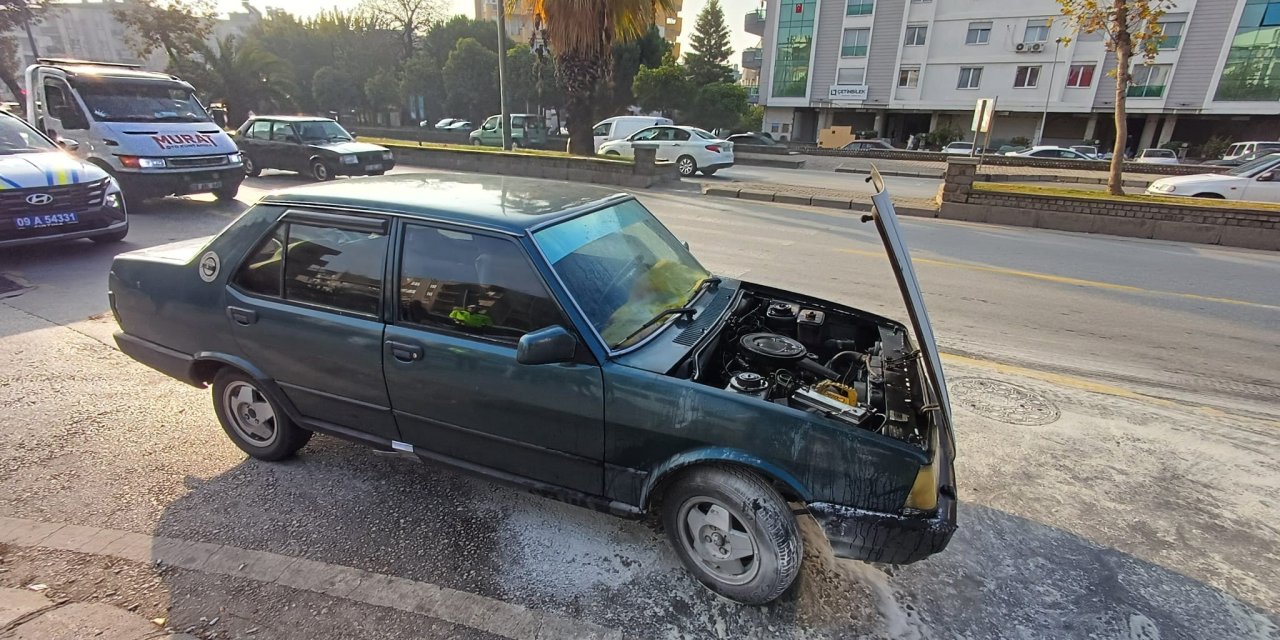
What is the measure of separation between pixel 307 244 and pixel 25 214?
5.94 metres

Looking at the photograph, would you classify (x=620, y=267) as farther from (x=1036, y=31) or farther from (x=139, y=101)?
(x=1036, y=31)

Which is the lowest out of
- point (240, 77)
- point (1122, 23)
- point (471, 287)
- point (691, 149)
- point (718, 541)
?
point (718, 541)

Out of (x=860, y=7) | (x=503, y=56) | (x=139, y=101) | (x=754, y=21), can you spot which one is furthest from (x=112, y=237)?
(x=754, y=21)

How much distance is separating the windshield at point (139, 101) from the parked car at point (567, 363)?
28.6ft

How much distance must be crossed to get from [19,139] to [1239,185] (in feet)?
70.1

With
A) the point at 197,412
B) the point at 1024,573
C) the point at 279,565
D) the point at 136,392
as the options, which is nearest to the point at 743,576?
the point at 1024,573

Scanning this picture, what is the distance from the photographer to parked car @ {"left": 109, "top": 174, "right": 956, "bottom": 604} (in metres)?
2.25

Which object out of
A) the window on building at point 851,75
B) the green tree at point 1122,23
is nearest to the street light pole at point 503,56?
the green tree at point 1122,23

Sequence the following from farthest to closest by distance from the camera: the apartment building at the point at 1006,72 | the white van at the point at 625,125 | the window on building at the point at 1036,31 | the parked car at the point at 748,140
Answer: the window on building at the point at 1036,31
the apartment building at the point at 1006,72
the parked car at the point at 748,140
the white van at the point at 625,125

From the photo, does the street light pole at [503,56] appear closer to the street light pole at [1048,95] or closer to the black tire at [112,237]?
the black tire at [112,237]

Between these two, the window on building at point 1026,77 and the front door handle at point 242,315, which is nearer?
the front door handle at point 242,315

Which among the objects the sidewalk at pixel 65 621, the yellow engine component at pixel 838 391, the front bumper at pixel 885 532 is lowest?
the sidewalk at pixel 65 621

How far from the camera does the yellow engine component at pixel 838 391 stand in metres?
2.59

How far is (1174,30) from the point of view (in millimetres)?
Result: 36125
